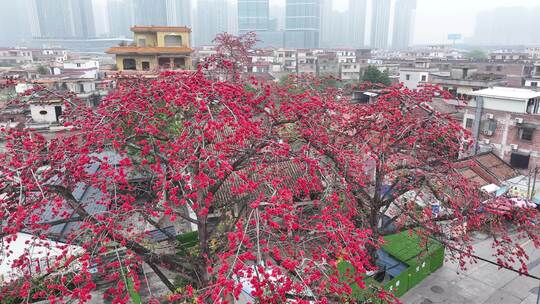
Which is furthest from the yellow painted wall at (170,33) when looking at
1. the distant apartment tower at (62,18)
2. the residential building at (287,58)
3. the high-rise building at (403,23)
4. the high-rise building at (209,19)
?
the high-rise building at (403,23)

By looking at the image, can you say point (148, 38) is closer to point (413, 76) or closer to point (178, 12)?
point (413, 76)

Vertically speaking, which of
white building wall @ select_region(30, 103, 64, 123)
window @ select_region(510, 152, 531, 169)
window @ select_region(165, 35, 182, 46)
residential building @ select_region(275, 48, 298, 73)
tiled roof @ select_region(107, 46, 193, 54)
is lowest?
window @ select_region(510, 152, 531, 169)

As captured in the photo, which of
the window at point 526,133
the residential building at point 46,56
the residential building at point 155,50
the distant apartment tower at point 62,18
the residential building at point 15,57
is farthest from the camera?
the distant apartment tower at point 62,18

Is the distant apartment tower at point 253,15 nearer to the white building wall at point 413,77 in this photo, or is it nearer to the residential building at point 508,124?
the white building wall at point 413,77

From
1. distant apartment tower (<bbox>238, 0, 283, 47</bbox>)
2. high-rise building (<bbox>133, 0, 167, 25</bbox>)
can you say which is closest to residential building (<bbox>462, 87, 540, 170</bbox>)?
high-rise building (<bbox>133, 0, 167, 25</bbox>)

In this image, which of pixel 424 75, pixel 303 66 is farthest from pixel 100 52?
pixel 424 75

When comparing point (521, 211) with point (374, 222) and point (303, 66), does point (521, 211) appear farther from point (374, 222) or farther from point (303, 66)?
point (303, 66)

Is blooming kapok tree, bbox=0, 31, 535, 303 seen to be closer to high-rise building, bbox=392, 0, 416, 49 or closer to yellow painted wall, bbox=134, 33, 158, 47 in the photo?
yellow painted wall, bbox=134, 33, 158, 47
